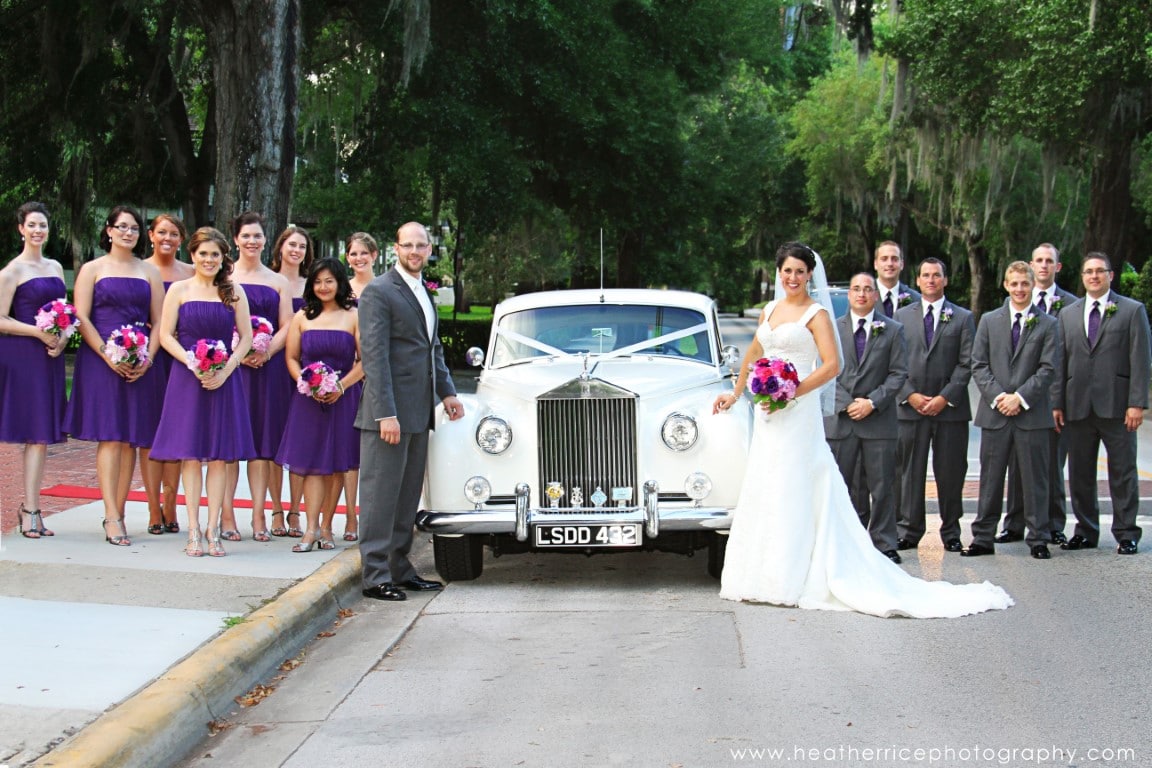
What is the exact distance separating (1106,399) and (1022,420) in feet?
2.27

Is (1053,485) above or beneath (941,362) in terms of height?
beneath

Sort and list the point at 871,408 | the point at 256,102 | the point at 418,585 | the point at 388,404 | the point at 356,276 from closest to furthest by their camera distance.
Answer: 1. the point at 388,404
2. the point at 418,585
3. the point at 871,408
4. the point at 356,276
5. the point at 256,102

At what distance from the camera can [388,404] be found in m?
8.12

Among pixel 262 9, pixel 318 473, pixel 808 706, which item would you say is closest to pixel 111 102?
pixel 262 9

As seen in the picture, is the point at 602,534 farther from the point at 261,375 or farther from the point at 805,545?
the point at 261,375

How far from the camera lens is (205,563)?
8469 millimetres

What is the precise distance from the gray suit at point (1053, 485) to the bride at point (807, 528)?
2.29 meters

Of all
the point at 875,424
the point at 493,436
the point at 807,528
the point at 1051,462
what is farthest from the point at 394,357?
the point at 1051,462

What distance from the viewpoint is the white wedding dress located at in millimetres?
7832

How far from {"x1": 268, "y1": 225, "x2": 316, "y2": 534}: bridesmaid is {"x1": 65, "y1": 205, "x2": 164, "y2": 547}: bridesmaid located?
40.2 inches

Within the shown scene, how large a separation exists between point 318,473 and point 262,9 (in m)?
8.12

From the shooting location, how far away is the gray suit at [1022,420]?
973 centimetres

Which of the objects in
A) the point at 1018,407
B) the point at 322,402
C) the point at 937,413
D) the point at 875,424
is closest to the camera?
the point at 322,402

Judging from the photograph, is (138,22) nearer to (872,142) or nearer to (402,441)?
(402,441)
